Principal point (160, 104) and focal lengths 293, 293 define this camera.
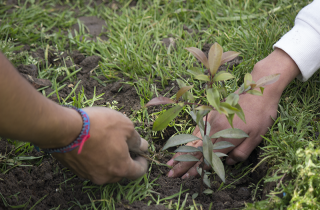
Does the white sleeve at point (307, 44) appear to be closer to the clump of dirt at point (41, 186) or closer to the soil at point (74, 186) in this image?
the soil at point (74, 186)

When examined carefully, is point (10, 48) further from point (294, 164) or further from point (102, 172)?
point (294, 164)

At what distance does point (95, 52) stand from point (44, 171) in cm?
135

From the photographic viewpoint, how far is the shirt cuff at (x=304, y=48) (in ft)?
6.92

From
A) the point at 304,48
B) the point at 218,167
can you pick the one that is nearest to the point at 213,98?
the point at 218,167

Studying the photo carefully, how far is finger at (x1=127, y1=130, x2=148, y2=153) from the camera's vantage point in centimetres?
172

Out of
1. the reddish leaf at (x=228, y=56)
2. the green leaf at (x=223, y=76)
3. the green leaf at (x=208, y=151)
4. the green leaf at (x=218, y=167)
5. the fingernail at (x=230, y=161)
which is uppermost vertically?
the reddish leaf at (x=228, y=56)

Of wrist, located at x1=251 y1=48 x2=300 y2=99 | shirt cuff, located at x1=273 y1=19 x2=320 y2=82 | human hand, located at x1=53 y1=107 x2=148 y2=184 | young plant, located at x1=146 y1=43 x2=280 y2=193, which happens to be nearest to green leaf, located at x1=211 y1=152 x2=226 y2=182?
young plant, located at x1=146 y1=43 x2=280 y2=193

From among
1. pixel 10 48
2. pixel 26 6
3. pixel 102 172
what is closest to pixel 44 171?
pixel 102 172

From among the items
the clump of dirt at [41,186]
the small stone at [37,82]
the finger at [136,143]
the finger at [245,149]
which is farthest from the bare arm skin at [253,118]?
the small stone at [37,82]

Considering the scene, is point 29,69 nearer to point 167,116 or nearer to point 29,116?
point 29,116

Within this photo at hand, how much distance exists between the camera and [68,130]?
4.69ft

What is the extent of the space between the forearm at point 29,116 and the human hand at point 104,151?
0.10 metres

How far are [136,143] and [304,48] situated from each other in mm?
1388

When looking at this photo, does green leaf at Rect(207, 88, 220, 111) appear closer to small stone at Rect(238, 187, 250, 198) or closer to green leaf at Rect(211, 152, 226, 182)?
green leaf at Rect(211, 152, 226, 182)
